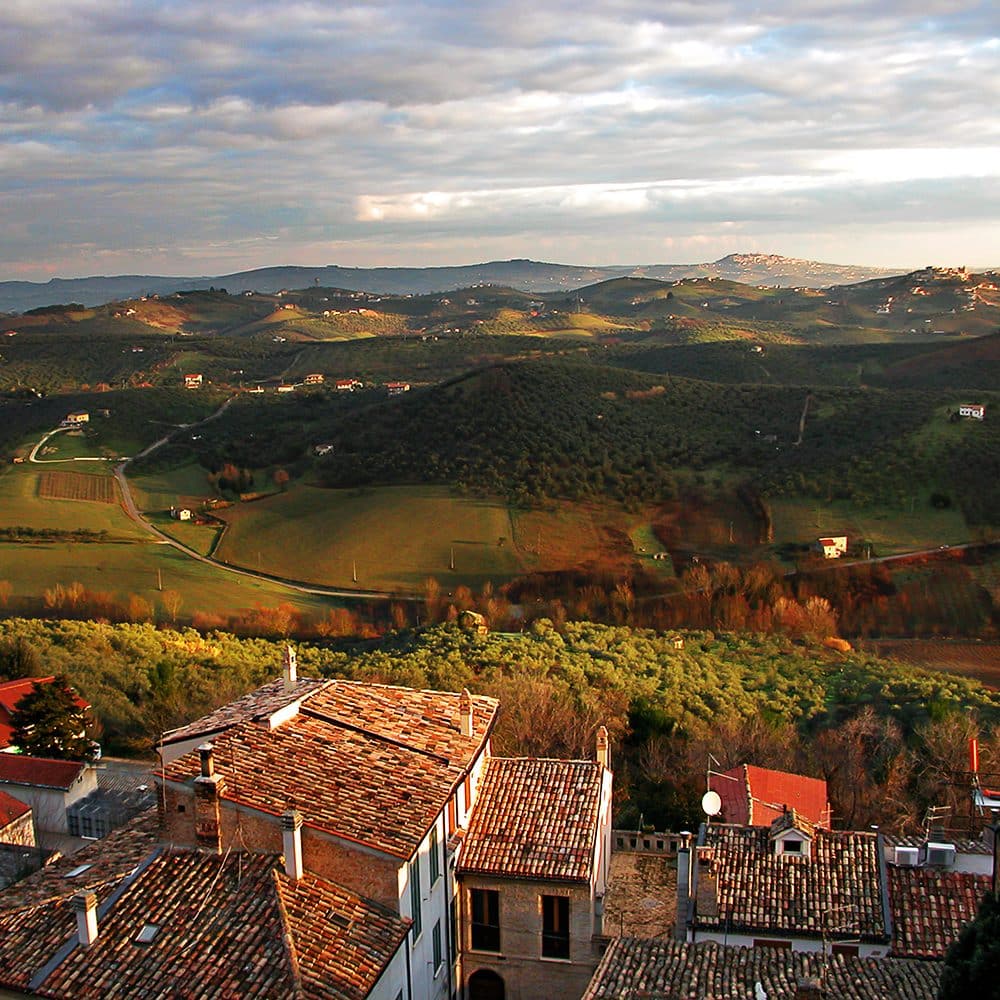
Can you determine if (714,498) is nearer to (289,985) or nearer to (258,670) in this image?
(258,670)

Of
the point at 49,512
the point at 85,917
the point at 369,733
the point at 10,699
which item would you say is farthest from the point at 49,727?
the point at 49,512

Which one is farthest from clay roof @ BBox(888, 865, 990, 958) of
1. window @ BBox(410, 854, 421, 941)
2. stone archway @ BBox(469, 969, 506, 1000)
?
window @ BBox(410, 854, 421, 941)

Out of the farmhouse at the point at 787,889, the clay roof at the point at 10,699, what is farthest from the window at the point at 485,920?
the clay roof at the point at 10,699

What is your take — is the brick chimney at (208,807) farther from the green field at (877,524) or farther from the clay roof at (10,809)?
the green field at (877,524)

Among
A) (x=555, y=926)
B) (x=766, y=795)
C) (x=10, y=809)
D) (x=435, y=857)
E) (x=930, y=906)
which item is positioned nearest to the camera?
(x=930, y=906)

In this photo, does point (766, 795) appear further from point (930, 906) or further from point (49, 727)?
point (49, 727)

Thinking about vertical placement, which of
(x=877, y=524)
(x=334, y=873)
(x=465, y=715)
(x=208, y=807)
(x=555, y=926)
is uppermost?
(x=208, y=807)
